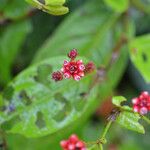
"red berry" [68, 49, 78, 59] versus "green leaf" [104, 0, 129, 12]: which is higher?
"red berry" [68, 49, 78, 59]

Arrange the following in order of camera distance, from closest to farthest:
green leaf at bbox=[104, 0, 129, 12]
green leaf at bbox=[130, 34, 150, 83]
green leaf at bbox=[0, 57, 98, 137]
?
1. green leaf at bbox=[0, 57, 98, 137]
2. green leaf at bbox=[130, 34, 150, 83]
3. green leaf at bbox=[104, 0, 129, 12]

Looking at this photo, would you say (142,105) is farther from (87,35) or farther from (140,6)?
(140,6)

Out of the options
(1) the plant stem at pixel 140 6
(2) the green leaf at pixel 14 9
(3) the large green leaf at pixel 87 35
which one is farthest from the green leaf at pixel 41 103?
(1) the plant stem at pixel 140 6

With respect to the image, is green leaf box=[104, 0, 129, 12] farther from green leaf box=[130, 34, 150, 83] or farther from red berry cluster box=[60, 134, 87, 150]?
red berry cluster box=[60, 134, 87, 150]

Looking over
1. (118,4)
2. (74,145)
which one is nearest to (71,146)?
(74,145)

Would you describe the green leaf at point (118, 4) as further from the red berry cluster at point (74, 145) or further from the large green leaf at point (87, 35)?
the red berry cluster at point (74, 145)

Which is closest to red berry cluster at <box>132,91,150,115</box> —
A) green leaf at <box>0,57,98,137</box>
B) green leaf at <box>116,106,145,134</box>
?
green leaf at <box>116,106,145,134</box>
